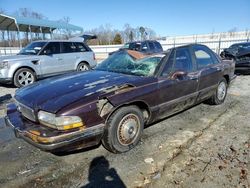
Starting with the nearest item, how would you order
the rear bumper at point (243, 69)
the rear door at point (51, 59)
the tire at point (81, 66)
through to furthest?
the rear door at point (51, 59), the tire at point (81, 66), the rear bumper at point (243, 69)

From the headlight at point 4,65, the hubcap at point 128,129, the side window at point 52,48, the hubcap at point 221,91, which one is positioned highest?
the side window at point 52,48

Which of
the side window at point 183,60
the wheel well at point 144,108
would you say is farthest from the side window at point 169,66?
the wheel well at point 144,108

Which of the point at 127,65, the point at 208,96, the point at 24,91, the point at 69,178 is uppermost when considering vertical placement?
the point at 127,65

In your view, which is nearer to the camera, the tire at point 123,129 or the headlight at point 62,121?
the headlight at point 62,121

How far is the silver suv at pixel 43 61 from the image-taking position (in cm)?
861

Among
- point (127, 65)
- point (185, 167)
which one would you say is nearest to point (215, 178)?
point (185, 167)

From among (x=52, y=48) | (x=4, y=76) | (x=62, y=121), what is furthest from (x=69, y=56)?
(x=62, y=121)

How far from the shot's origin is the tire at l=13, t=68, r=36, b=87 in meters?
8.71

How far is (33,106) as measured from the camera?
3348 millimetres

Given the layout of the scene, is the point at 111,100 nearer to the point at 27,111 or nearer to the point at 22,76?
the point at 27,111

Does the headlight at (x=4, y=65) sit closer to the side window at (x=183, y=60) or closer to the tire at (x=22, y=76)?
the tire at (x=22, y=76)

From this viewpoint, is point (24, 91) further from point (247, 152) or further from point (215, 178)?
point (247, 152)

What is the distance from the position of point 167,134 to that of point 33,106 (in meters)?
2.34

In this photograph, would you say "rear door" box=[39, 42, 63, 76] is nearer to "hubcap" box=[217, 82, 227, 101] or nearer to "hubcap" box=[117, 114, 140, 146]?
"hubcap" box=[217, 82, 227, 101]
